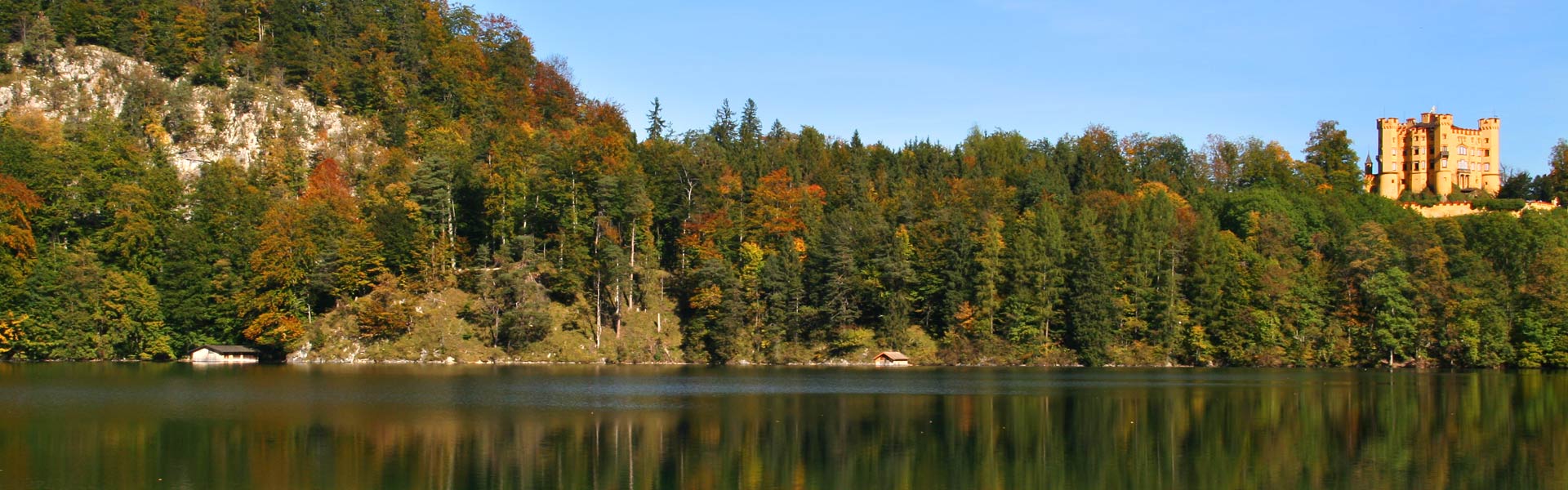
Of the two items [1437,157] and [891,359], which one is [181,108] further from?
[1437,157]

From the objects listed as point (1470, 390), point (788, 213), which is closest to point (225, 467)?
point (1470, 390)

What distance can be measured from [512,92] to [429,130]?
1235 centimetres

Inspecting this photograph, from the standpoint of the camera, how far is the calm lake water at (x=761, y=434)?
2953 cm

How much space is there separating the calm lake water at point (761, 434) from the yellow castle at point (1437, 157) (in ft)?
207

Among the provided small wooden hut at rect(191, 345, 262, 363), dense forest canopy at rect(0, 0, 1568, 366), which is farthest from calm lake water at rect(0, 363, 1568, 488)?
dense forest canopy at rect(0, 0, 1568, 366)

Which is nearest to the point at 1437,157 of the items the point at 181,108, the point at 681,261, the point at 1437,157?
the point at 1437,157

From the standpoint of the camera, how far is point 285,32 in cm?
11819

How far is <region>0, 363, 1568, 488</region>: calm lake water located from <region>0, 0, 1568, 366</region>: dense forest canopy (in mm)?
21590

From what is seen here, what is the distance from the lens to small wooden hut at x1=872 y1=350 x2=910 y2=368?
86.5m

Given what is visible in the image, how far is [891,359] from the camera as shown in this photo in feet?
285

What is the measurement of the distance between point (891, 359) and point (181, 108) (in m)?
65.9

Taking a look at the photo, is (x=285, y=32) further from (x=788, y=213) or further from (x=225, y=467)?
(x=225, y=467)

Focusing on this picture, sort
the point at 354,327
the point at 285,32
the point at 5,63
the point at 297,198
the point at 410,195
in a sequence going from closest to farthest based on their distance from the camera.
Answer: the point at 354,327
the point at 410,195
the point at 297,198
the point at 5,63
the point at 285,32

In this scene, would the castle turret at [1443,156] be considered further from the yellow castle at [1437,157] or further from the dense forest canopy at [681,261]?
the dense forest canopy at [681,261]
